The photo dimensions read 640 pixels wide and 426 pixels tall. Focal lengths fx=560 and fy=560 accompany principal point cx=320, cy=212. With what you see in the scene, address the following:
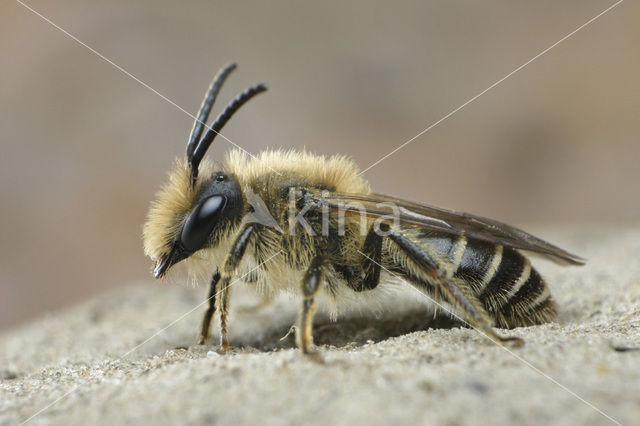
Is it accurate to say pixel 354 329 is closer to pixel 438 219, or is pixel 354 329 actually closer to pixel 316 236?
pixel 316 236

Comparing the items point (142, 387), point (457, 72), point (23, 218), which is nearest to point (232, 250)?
point (142, 387)

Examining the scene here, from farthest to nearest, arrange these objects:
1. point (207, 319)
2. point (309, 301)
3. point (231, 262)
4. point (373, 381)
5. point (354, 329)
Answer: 1. point (354, 329)
2. point (207, 319)
3. point (231, 262)
4. point (309, 301)
5. point (373, 381)

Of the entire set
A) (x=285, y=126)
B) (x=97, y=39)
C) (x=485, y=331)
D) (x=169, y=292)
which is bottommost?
(x=169, y=292)

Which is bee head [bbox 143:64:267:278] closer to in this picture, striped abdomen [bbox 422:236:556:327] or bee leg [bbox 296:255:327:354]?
bee leg [bbox 296:255:327:354]

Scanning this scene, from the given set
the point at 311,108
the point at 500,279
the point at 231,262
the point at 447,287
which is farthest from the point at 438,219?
the point at 311,108

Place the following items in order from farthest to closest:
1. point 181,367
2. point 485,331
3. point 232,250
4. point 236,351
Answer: point 236,351
point 232,250
point 485,331
point 181,367

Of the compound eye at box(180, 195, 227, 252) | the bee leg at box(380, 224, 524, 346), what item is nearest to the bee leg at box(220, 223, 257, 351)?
the compound eye at box(180, 195, 227, 252)

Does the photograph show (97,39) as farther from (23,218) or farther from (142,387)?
(142,387)
